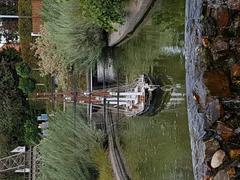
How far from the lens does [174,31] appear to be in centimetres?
819

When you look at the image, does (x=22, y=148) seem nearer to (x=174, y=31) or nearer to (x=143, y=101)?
(x=143, y=101)

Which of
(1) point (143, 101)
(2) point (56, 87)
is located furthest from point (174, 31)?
(2) point (56, 87)

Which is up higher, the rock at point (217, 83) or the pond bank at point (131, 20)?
the pond bank at point (131, 20)

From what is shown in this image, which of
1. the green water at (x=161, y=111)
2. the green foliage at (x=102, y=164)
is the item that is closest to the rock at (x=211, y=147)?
the green water at (x=161, y=111)

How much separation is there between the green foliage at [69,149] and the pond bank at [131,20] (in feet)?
5.40

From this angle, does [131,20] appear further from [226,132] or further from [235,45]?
[226,132]

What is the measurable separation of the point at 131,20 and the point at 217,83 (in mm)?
4760

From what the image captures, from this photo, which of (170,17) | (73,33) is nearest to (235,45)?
(170,17)

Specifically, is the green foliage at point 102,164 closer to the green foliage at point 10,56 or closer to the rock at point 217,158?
the rock at point 217,158

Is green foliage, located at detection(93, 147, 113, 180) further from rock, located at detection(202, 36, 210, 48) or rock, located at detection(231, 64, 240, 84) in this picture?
rock, located at detection(231, 64, 240, 84)

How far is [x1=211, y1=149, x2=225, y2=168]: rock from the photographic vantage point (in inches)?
185

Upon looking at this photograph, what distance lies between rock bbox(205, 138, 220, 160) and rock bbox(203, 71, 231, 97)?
0.36 m

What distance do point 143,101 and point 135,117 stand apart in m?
1.02

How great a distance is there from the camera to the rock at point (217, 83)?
4.79 m
